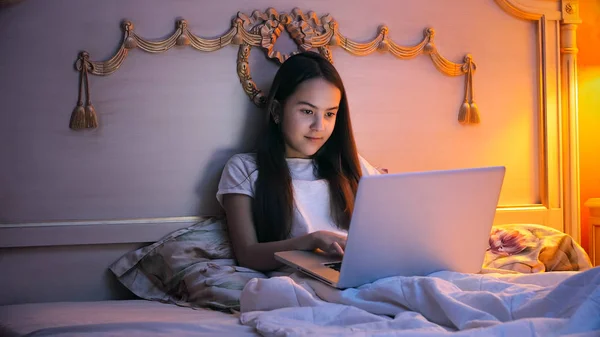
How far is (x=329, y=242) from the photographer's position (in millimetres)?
1388

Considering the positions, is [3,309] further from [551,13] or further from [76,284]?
[551,13]

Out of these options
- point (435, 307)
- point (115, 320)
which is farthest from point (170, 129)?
point (435, 307)

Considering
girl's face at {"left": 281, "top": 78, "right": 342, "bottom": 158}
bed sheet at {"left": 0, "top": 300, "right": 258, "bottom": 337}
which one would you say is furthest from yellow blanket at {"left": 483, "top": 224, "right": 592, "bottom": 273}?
bed sheet at {"left": 0, "top": 300, "right": 258, "bottom": 337}

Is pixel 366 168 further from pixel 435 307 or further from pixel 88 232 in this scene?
pixel 435 307

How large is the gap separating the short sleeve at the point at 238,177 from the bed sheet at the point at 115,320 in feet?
1.06

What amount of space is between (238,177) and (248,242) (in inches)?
7.1

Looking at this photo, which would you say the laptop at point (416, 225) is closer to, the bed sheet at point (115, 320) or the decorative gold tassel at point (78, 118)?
the bed sheet at point (115, 320)

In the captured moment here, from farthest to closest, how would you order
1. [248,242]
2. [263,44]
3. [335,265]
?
[263,44] → [248,242] → [335,265]

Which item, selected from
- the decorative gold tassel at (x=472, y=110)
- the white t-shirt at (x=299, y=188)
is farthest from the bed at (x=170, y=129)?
the white t-shirt at (x=299, y=188)

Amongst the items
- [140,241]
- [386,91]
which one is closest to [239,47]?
[386,91]

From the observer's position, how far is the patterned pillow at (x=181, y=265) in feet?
5.19

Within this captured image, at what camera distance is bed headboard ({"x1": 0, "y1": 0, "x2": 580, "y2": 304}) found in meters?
1.70

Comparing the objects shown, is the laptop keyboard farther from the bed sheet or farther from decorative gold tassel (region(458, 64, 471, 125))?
decorative gold tassel (region(458, 64, 471, 125))

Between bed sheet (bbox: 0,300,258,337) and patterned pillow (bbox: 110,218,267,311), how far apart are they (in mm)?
56
